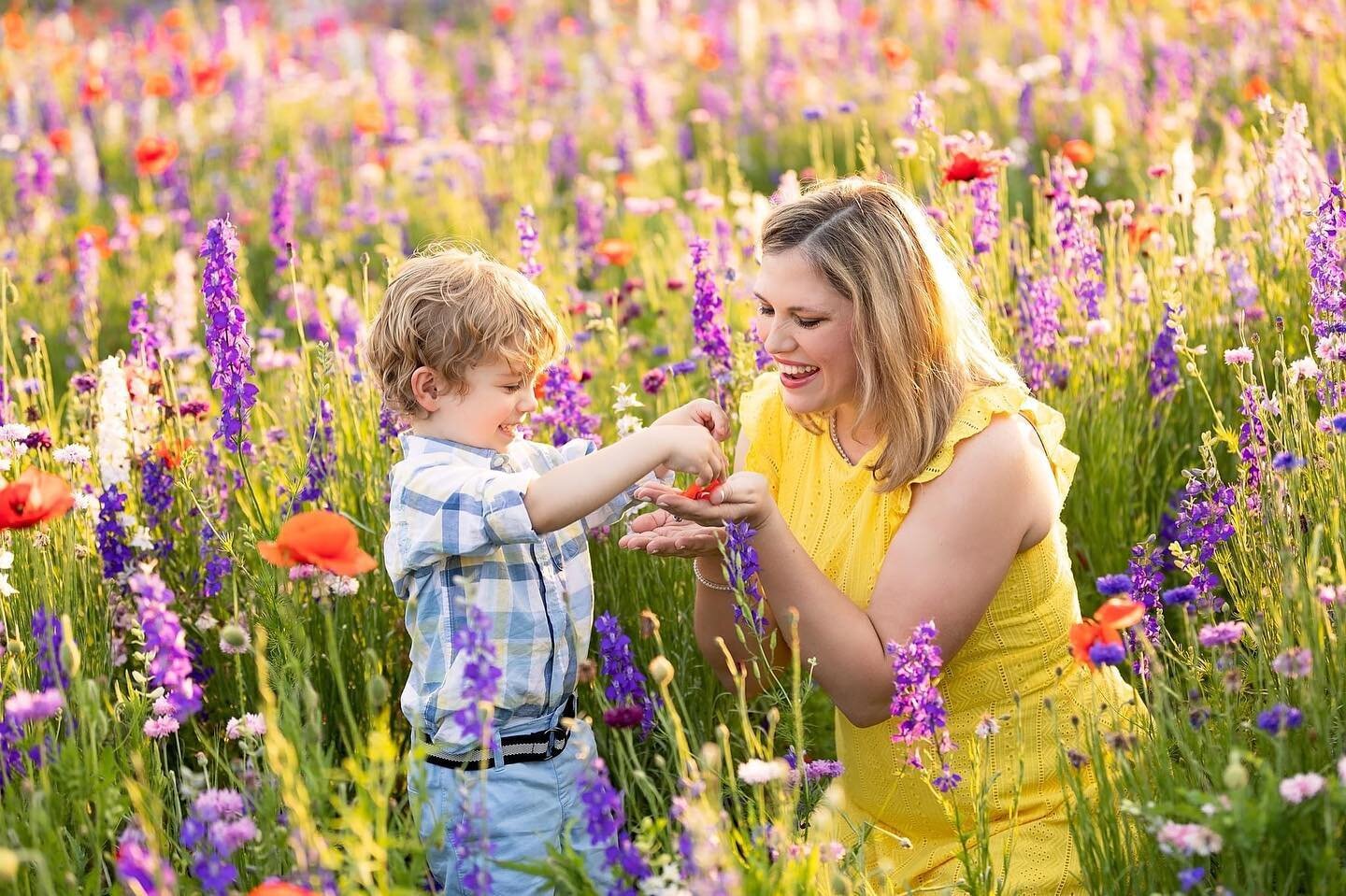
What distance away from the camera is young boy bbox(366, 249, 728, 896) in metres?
2.20

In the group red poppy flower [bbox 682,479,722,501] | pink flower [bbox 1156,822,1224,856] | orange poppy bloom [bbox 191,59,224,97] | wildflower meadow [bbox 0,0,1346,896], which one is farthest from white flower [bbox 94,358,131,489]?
orange poppy bloom [bbox 191,59,224,97]

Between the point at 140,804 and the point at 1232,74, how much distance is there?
243 inches

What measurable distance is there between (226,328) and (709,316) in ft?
3.29

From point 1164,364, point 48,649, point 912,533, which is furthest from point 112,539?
point 1164,364

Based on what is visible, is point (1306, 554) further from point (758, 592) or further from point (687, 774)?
point (687, 774)

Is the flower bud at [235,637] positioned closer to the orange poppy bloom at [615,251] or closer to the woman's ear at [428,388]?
the woman's ear at [428,388]

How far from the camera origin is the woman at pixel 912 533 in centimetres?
236

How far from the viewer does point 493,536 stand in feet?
7.24

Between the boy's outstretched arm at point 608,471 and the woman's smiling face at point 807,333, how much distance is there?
37cm

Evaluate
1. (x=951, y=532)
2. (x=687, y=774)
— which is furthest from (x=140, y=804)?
(x=951, y=532)

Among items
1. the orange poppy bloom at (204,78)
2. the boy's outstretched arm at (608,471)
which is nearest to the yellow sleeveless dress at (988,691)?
the boy's outstretched arm at (608,471)

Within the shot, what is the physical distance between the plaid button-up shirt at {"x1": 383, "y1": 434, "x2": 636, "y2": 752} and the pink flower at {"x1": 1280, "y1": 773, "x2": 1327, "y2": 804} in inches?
43.6

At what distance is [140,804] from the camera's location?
1.61 meters

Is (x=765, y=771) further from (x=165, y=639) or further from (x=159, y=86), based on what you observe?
(x=159, y=86)
